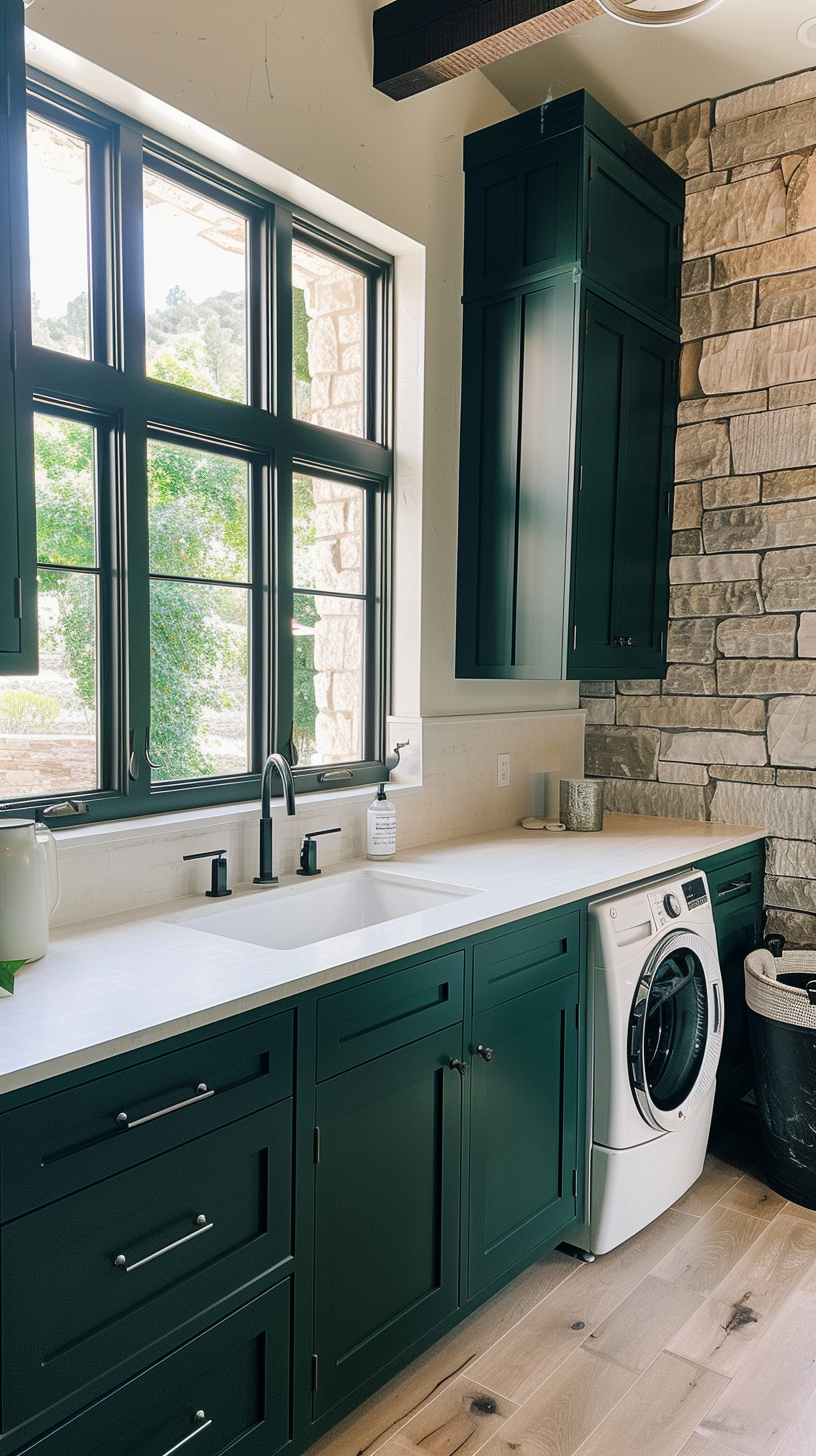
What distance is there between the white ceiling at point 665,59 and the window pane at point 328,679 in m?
1.64

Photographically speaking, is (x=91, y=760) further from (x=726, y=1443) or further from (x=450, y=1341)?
(x=726, y=1443)

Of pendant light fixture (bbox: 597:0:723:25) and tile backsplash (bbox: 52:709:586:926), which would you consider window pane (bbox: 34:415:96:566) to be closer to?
tile backsplash (bbox: 52:709:586:926)

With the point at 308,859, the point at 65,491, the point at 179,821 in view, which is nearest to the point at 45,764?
the point at 179,821

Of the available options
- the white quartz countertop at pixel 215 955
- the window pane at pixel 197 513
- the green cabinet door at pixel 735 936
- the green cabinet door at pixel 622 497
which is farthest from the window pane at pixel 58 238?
the green cabinet door at pixel 735 936

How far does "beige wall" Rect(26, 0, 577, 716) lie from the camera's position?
6.79ft

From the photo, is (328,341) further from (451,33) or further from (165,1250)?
(165,1250)

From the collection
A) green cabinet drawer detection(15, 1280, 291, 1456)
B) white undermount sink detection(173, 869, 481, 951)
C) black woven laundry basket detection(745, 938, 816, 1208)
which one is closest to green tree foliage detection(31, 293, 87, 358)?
white undermount sink detection(173, 869, 481, 951)

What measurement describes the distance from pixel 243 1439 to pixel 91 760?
4.23 ft

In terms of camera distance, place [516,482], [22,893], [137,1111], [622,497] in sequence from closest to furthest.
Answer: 1. [137,1111]
2. [22,893]
3. [516,482]
4. [622,497]

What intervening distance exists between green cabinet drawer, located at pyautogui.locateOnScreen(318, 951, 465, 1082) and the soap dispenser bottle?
26.9 inches

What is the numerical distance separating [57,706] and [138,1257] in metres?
1.11

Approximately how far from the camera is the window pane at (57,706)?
1991mm

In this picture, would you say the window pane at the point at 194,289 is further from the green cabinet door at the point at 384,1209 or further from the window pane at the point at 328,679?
the green cabinet door at the point at 384,1209

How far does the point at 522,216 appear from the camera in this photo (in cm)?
285
